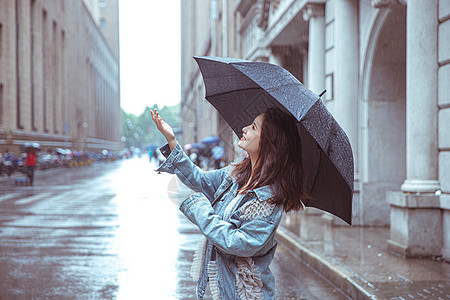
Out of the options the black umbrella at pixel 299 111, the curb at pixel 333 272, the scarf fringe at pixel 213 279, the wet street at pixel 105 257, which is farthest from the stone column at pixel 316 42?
the scarf fringe at pixel 213 279

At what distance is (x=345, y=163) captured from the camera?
111 inches

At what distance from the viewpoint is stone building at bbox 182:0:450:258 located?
7445mm

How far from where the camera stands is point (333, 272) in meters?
6.54

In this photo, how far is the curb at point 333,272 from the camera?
5.71 meters

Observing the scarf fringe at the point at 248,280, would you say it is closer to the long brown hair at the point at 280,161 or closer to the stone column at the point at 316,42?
the long brown hair at the point at 280,161

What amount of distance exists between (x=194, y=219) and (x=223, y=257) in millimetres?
296

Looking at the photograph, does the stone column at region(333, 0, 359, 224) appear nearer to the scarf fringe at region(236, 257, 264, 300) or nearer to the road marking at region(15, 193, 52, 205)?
the scarf fringe at region(236, 257, 264, 300)

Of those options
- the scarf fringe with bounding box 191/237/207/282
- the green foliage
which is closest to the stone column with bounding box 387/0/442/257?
the green foliage

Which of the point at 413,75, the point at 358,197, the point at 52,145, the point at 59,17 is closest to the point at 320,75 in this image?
the point at 358,197

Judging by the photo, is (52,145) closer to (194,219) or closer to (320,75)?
(320,75)

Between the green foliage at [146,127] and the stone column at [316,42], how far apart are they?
3.55 m

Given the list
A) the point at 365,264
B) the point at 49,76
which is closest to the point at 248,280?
the point at 365,264

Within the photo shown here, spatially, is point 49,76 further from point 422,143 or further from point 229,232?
point 229,232

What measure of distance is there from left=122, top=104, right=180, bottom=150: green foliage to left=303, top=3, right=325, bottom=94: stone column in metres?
3.55
